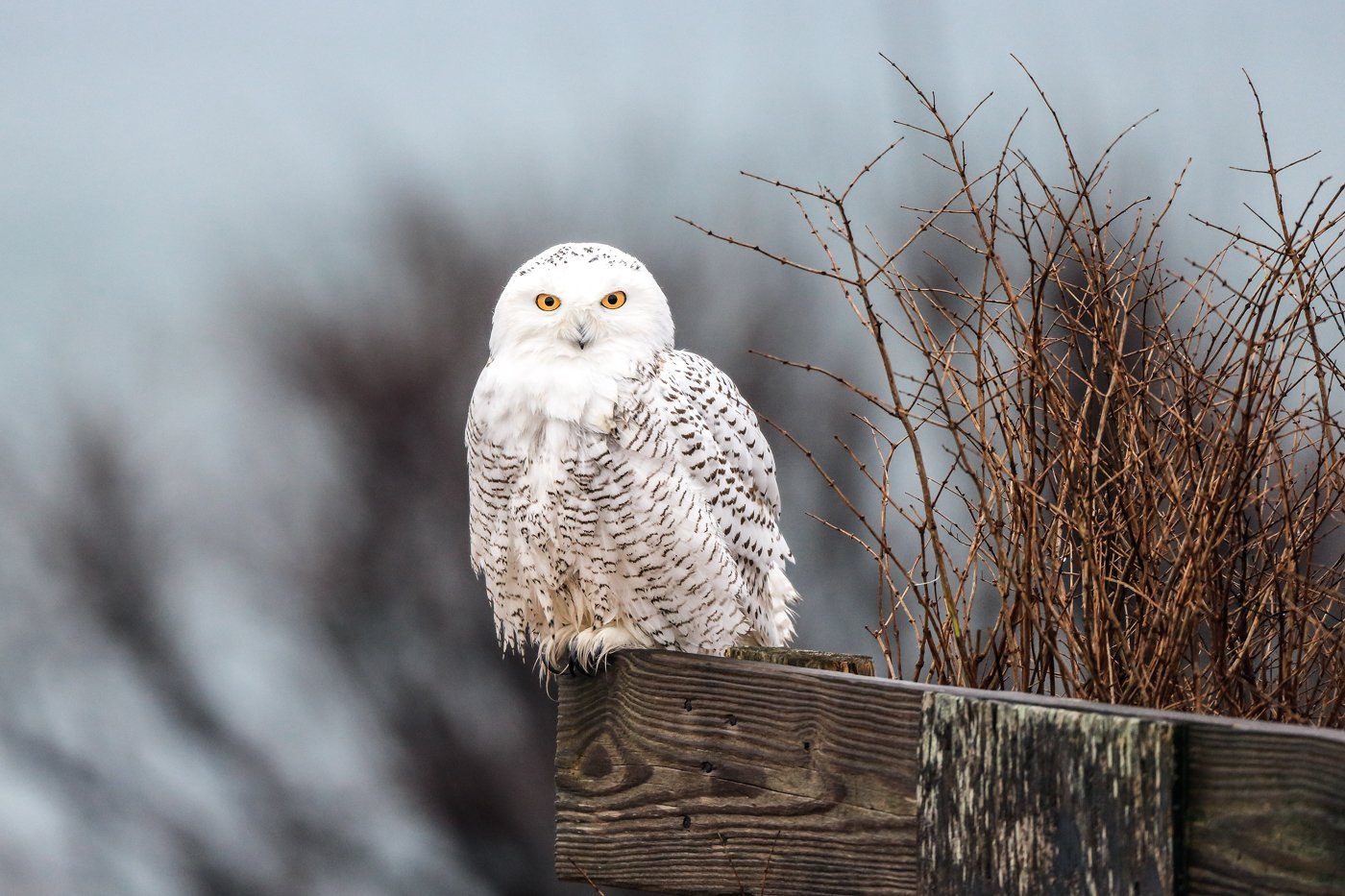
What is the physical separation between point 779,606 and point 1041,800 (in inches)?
35.9

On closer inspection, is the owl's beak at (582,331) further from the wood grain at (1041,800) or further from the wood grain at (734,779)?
the wood grain at (1041,800)

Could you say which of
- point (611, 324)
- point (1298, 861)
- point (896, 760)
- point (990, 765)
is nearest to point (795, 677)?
point (896, 760)

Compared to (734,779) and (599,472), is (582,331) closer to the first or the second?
(599,472)

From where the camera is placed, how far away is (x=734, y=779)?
3.77ft

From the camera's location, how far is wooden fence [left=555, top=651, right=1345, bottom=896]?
0.76m

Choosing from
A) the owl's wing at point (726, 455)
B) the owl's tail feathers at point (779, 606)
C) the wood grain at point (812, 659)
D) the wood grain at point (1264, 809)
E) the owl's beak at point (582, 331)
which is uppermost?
the owl's beak at point (582, 331)

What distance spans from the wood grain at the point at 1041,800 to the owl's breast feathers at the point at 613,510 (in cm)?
58

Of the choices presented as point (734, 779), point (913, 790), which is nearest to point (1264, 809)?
point (913, 790)

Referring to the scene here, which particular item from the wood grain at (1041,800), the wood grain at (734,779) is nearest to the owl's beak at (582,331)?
the wood grain at (734,779)

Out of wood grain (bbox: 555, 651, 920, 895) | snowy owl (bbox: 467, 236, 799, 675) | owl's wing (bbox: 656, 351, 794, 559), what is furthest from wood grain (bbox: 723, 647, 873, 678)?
owl's wing (bbox: 656, 351, 794, 559)

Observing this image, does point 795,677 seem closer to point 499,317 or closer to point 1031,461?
point 1031,461

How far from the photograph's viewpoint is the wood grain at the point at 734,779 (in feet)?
3.32

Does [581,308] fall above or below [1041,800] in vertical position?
above

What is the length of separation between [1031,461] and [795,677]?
0.30 metres
